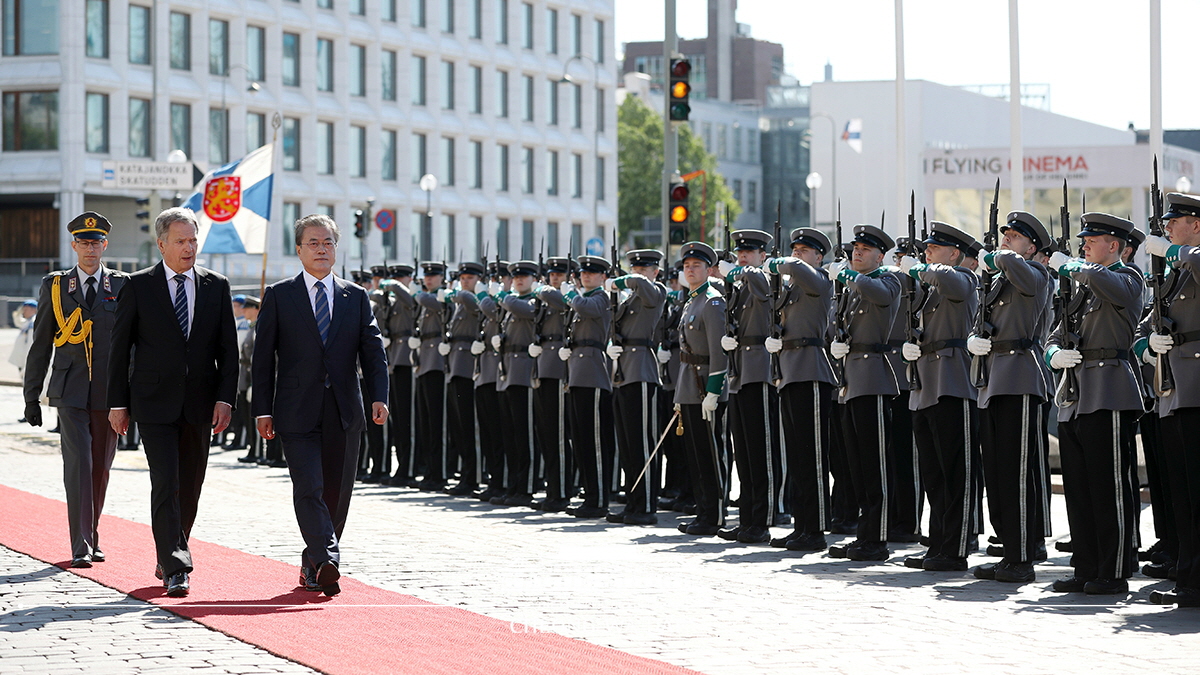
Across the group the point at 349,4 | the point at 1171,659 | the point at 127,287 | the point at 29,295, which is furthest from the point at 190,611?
the point at 349,4

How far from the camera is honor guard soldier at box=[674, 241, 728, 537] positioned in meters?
12.6

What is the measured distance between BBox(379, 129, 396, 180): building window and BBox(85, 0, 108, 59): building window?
43.3 feet

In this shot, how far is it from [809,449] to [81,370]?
4.85 metres

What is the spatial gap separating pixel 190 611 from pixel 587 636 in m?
2.02

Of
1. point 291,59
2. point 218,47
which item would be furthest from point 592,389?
point 291,59

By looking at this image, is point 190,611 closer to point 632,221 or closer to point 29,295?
point 29,295

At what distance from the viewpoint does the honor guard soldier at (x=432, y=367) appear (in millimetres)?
16453

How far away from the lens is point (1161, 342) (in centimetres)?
911

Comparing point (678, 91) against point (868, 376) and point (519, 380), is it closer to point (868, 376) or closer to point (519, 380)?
point (519, 380)

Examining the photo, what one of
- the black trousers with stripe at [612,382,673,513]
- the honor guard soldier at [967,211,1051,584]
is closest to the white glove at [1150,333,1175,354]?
the honor guard soldier at [967,211,1051,584]

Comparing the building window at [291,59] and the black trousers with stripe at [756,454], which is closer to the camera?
the black trousers with stripe at [756,454]

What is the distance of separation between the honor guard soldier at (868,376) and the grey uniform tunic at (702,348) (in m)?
1.06

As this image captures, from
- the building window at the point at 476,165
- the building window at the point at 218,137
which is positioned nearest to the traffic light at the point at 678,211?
the building window at the point at 218,137

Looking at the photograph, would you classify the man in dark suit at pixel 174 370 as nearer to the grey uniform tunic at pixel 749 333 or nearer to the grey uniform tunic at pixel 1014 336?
the grey uniform tunic at pixel 749 333
